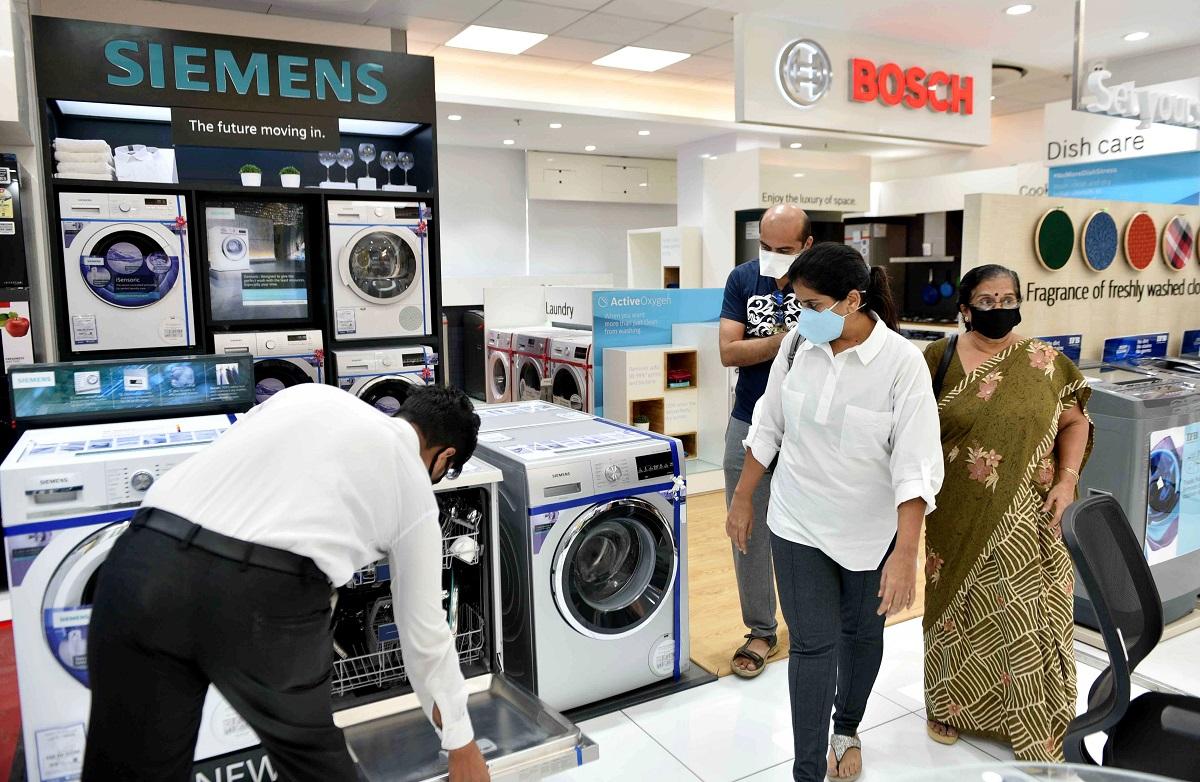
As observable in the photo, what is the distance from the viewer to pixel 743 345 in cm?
293

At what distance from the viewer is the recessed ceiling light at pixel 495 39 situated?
22.7 feet

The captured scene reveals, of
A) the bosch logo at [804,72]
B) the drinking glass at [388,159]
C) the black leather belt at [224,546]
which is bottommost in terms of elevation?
the black leather belt at [224,546]

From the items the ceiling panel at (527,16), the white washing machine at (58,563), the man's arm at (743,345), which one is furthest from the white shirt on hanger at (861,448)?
the ceiling panel at (527,16)

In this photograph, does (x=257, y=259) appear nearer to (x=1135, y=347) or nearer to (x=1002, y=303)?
(x=1002, y=303)

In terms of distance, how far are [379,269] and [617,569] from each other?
2.78 meters

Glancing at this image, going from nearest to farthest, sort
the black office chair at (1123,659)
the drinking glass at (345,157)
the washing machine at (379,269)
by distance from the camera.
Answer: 1. the black office chair at (1123,659)
2. the washing machine at (379,269)
3. the drinking glass at (345,157)

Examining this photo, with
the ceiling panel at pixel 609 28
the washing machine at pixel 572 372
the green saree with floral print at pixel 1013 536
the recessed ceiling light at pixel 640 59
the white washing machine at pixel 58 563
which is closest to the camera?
the white washing machine at pixel 58 563

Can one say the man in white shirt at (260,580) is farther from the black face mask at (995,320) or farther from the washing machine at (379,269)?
the washing machine at (379,269)

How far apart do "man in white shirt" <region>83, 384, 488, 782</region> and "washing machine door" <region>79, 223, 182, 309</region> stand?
3355 mm

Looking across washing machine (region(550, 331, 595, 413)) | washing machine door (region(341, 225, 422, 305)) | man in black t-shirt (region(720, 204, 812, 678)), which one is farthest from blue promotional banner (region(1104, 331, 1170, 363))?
washing machine door (region(341, 225, 422, 305))

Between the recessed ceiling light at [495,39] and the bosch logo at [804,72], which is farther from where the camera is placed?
the recessed ceiling light at [495,39]

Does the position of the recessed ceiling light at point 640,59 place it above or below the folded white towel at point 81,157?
above

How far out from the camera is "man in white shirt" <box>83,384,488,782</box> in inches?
58.2

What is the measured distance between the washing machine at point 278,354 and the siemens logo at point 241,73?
1306 millimetres
